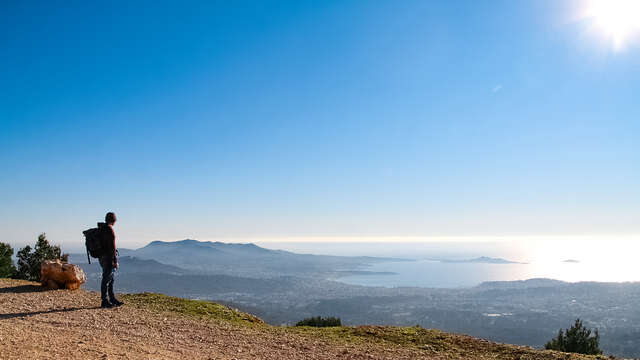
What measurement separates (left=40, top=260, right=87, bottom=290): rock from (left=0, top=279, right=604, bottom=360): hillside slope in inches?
33.8

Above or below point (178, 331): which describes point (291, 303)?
below

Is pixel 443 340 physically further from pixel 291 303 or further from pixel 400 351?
pixel 291 303

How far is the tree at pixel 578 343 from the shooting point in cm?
1577

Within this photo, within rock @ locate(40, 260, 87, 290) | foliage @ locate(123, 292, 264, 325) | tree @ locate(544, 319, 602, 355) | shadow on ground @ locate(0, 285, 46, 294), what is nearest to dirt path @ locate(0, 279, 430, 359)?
shadow on ground @ locate(0, 285, 46, 294)

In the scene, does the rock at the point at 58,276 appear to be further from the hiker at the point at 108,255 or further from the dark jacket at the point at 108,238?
the dark jacket at the point at 108,238

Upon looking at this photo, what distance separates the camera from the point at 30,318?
35.9ft

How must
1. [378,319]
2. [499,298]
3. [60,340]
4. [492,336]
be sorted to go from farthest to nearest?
[499,298] < [378,319] < [492,336] < [60,340]

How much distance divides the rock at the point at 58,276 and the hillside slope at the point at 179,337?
86 cm

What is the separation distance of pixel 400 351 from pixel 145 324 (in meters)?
8.01

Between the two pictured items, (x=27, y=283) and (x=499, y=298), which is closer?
(x=27, y=283)

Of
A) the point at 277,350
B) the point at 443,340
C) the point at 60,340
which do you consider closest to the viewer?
the point at 60,340

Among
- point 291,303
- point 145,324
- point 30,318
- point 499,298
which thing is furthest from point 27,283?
point 499,298

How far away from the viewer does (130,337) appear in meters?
9.74

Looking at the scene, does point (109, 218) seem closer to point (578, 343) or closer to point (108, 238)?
point (108, 238)
